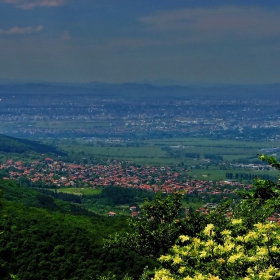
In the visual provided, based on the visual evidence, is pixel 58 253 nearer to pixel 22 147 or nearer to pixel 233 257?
pixel 233 257

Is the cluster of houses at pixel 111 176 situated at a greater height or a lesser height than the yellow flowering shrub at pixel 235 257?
lesser

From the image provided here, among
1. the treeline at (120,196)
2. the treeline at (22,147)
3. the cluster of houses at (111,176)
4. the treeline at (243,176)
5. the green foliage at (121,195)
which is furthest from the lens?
the treeline at (22,147)

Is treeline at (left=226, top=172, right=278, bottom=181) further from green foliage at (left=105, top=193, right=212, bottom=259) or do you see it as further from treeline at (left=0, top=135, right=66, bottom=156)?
green foliage at (left=105, top=193, right=212, bottom=259)

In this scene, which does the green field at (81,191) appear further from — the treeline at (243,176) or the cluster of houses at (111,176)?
the treeline at (243,176)

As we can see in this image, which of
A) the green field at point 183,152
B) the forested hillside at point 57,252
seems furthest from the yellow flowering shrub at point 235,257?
the green field at point 183,152

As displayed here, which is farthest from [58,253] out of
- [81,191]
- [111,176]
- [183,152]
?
[183,152]

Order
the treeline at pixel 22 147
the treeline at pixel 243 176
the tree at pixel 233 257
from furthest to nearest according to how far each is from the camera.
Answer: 1. the treeline at pixel 22 147
2. the treeline at pixel 243 176
3. the tree at pixel 233 257

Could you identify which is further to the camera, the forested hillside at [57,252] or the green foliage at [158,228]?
the forested hillside at [57,252]

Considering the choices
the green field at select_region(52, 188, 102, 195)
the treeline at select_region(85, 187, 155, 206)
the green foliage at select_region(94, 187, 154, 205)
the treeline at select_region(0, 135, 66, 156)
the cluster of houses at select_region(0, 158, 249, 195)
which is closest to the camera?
the treeline at select_region(85, 187, 155, 206)

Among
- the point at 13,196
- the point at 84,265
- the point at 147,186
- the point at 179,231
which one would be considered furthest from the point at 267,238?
the point at 147,186

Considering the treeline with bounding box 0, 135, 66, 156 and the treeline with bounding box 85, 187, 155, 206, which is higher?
the treeline with bounding box 0, 135, 66, 156

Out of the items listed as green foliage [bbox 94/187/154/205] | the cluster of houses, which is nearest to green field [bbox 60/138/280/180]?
the cluster of houses

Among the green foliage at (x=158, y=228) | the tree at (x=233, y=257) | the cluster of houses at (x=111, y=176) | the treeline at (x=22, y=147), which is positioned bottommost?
the cluster of houses at (x=111, y=176)
